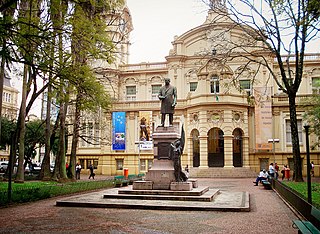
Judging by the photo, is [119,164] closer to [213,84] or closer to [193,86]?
[193,86]

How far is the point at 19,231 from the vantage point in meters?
9.16

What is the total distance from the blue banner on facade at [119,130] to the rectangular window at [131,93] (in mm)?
4754

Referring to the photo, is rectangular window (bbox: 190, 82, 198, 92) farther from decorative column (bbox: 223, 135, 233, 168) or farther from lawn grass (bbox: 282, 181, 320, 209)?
lawn grass (bbox: 282, 181, 320, 209)

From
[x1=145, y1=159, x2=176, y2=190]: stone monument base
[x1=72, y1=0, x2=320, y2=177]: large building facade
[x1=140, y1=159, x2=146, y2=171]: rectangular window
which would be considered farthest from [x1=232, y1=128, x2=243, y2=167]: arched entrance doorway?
[x1=145, y1=159, x2=176, y2=190]: stone monument base

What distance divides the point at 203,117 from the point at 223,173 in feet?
19.4

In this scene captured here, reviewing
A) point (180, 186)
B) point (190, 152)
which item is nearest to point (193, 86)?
point (190, 152)

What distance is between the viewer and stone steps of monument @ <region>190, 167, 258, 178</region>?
1361 inches

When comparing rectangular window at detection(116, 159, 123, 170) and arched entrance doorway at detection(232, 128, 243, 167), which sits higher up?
arched entrance doorway at detection(232, 128, 243, 167)

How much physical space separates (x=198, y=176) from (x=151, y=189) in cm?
1975

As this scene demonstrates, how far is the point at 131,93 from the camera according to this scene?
148 ft

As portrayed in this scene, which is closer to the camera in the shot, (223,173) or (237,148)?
(223,173)

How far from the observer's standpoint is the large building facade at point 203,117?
119 ft

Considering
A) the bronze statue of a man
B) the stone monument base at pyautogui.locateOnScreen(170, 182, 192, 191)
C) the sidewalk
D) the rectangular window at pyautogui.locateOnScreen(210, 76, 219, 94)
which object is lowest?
the sidewalk

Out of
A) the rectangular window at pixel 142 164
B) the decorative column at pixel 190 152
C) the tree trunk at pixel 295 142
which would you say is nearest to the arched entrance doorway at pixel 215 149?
the decorative column at pixel 190 152
